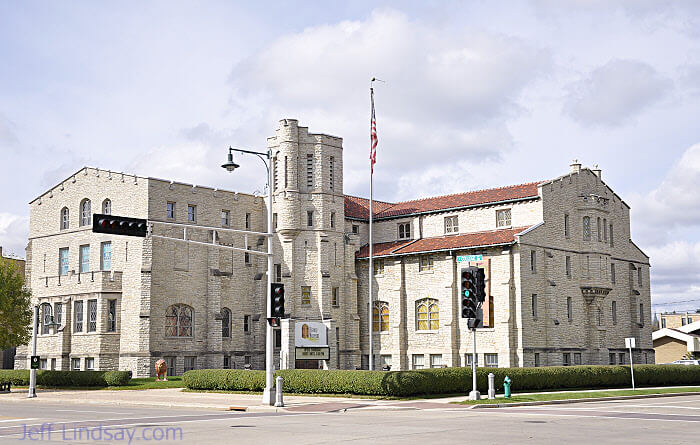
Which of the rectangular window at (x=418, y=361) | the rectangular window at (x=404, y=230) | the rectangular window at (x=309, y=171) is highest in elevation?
the rectangular window at (x=309, y=171)

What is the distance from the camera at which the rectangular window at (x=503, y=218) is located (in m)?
56.5

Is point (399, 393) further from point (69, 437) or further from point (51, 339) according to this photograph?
point (51, 339)

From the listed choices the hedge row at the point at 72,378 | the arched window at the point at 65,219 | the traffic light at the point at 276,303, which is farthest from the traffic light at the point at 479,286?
the arched window at the point at 65,219

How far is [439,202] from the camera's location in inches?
2435

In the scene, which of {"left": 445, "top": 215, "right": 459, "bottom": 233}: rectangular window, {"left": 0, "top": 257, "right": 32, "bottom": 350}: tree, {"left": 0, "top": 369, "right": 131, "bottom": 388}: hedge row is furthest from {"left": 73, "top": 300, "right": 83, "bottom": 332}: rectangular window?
{"left": 445, "top": 215, "right": 459, "bottom": 233}: rectangular window

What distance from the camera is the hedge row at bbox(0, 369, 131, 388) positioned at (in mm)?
47000

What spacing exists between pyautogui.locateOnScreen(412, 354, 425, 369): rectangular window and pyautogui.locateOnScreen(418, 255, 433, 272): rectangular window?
19.8 ft

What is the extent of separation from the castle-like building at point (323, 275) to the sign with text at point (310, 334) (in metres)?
0.30

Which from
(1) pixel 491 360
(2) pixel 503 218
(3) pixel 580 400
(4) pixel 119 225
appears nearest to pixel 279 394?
(4) pixel 119 225

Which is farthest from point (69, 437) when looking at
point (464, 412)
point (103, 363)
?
point (103, 363)

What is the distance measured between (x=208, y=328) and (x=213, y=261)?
4622 millimetres

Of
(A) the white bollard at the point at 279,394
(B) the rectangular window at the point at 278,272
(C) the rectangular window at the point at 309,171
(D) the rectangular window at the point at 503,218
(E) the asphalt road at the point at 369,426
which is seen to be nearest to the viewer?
(E) the asphalt road at the point at 369,426

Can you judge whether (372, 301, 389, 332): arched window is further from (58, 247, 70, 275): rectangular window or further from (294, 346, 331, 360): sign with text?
(58, 247, 70, 275): rectangular window

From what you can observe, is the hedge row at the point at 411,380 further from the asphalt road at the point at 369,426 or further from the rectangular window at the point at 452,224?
the rectangular window at the point at 452,224
